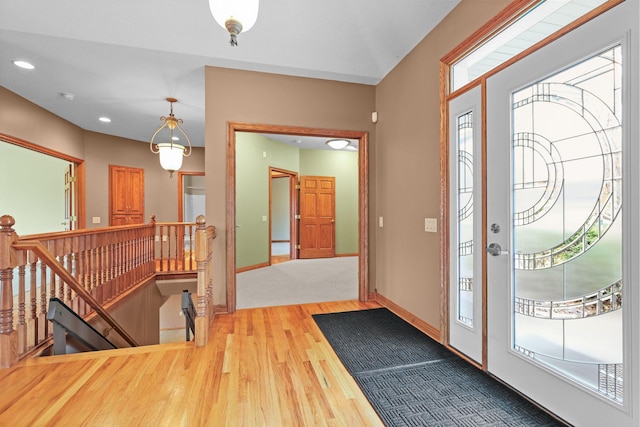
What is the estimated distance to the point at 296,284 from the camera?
14.8 ft

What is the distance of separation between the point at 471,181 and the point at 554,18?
106cm

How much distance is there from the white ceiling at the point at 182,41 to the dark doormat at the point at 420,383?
9.26 feet

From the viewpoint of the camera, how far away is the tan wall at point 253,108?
3139mm

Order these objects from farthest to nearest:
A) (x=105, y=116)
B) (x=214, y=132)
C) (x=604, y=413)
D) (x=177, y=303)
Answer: (x=177, y=303), (x=105, y=116), (x=214, y=132), (x=604, y=413)

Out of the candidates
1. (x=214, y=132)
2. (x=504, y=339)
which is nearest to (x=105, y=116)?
(x=214, y=132)

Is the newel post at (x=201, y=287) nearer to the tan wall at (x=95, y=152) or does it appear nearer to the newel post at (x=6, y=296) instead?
the newel post at (x=6, y=296)

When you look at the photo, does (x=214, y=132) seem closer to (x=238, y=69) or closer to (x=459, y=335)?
(x=238, y=69)

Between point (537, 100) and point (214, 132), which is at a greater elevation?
point (214, 132)

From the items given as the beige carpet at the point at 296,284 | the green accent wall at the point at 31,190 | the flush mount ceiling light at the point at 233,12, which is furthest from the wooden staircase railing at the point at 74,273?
the green accent wall at the point at 31,190

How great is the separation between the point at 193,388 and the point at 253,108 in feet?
9.00

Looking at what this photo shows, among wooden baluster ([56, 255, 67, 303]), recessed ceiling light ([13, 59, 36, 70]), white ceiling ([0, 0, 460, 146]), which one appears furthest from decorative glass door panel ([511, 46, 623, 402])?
recessed ceiling light ([13, 59, 36, 70])

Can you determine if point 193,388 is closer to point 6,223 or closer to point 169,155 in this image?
point 6,223

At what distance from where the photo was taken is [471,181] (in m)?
2.19

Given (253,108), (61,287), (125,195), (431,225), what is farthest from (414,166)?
(125,195)
